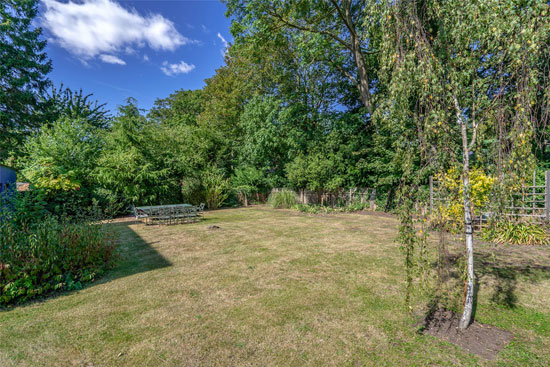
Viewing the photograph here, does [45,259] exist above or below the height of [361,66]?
below

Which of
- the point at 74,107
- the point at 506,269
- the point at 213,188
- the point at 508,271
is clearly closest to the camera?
the point at 508,271

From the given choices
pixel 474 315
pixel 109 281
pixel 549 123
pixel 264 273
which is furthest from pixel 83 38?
pixel 474 315

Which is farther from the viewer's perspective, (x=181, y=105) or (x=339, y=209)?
(x=181, y=105)

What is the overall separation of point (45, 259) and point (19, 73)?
2246 centimetres

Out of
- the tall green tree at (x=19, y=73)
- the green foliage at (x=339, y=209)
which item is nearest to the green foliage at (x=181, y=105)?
the tall green tree at (x=19, y=73)

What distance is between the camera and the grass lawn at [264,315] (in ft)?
8.39

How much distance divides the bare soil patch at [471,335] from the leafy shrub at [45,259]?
219 inches

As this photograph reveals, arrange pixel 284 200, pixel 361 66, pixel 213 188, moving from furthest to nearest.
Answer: pixel 213 188, pixel 284 200, pixel 361 66

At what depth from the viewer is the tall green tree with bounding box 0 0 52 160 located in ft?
56.7

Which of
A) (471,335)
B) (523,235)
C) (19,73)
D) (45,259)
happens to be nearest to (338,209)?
(523,235)

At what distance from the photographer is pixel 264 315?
3.34 meters

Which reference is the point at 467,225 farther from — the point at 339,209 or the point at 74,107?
the point at 74,107

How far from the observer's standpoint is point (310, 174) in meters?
14.6

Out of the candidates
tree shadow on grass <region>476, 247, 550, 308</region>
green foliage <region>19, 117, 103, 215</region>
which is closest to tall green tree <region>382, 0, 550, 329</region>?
tree shadow on grass <region>476, 247, 550, 308</region>
